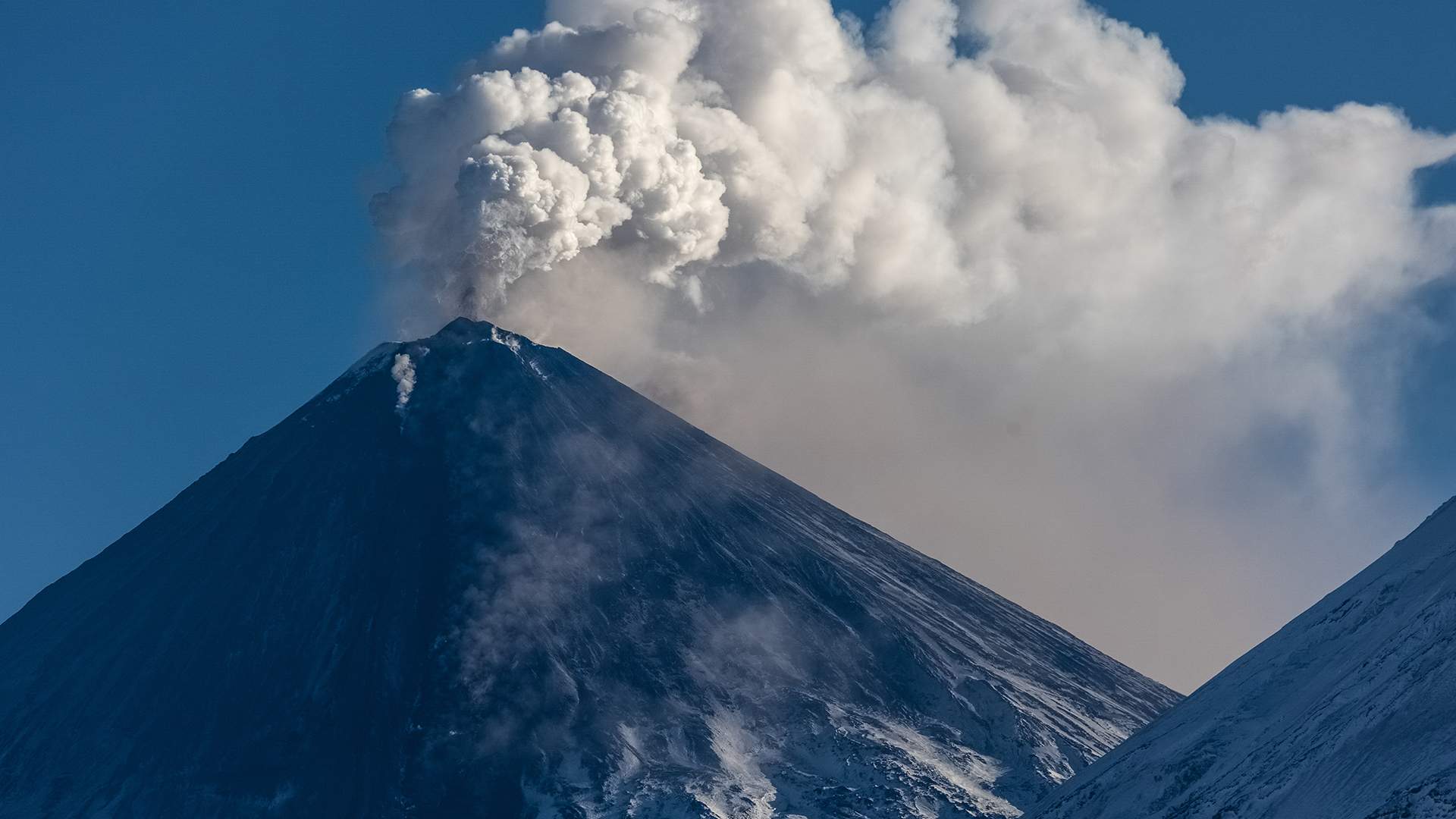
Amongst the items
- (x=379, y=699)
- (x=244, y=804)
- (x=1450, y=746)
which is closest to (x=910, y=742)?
(x=379, y=699)

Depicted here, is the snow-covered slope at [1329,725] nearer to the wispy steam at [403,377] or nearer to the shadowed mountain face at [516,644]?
the shadowed mountain face at [516,644]

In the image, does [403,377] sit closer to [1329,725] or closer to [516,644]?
[516,644]

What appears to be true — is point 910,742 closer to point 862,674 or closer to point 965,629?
point 862,674

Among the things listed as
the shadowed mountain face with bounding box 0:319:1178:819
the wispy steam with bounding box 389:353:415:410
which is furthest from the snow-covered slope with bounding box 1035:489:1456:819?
the wispy steam with bounding box 389:353:415:410

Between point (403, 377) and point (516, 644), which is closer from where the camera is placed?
point (516, 644)

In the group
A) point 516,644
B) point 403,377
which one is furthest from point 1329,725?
point 403,377

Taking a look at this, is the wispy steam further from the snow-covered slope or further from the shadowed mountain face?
the snow-covered slope
